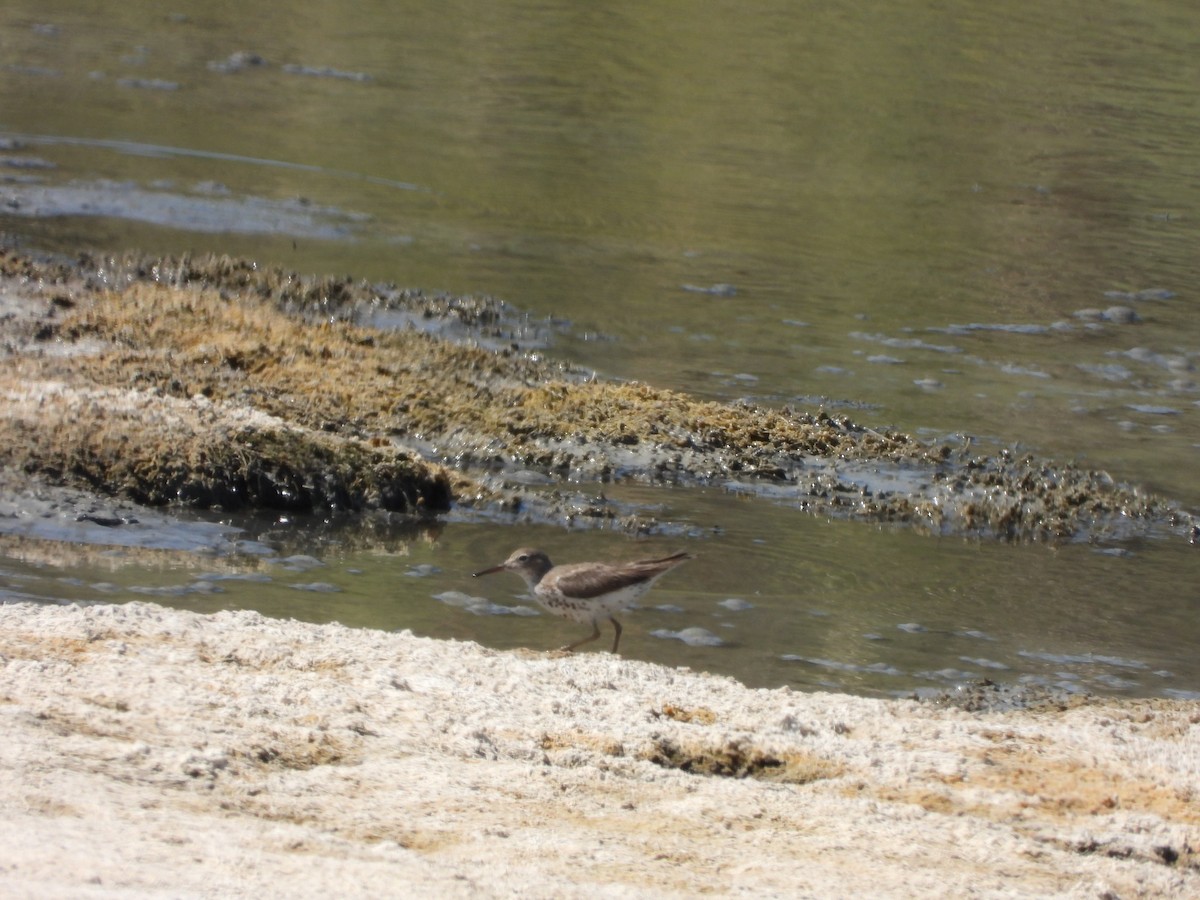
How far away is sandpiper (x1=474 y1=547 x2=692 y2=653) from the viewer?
6570 millimetres

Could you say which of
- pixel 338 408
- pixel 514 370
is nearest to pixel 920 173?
pixel 514 370

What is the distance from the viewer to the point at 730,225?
15.7 meters

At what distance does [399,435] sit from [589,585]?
270 centimetres

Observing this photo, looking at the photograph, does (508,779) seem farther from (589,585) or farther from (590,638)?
(590,638)

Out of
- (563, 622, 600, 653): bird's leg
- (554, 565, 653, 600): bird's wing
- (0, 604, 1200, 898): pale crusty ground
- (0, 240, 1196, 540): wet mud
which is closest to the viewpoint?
(0, 604, 1200, 898): pale crusty ground

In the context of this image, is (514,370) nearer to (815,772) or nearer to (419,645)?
(419,645)

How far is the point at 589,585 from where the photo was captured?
6547 mm

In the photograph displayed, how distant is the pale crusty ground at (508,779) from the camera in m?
4.00

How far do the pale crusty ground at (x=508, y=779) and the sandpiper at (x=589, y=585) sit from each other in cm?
55

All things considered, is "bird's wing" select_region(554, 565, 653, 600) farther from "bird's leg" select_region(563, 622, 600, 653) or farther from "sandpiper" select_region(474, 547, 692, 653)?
"bird's leg" select_region(563, 622, 600, 653)

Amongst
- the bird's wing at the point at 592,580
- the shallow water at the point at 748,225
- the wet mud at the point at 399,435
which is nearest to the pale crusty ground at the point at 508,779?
the bird's wing at the point at 592,580

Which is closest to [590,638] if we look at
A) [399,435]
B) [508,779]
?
[508,779]

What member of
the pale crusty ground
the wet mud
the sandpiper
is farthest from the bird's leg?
the wet mud

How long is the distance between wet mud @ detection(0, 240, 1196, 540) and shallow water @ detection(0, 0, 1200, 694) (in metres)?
0.32
